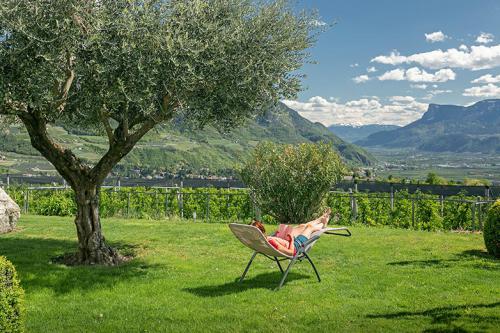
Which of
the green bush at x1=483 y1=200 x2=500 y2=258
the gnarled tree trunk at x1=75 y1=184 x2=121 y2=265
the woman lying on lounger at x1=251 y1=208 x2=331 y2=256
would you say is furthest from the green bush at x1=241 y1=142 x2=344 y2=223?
the gnarled tree trunk at x1=75 y1=184 x2=121 y2=265

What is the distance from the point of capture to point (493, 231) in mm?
11047

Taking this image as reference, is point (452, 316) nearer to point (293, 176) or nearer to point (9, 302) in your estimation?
point (9, 302)

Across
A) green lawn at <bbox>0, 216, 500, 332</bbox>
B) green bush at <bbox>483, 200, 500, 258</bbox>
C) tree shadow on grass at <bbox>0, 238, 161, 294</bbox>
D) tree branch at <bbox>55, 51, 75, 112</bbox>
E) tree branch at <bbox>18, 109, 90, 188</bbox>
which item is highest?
tree branch at <bbox>55, 51, 75, 112</bbox>

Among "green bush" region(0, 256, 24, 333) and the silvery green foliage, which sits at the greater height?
the silvery green foliage

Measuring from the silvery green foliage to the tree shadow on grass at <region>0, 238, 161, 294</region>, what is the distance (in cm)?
298

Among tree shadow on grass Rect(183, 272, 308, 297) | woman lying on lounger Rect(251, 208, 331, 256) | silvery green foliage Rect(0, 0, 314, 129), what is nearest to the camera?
silvery green foliage Rect(0, 0, 314, 129)

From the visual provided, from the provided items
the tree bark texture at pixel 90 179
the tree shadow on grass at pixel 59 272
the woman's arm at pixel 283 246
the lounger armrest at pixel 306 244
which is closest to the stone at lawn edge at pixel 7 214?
the tree shadow on grass at pixel 59 272

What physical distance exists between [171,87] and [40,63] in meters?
2.11

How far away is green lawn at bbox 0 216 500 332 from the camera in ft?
21.0

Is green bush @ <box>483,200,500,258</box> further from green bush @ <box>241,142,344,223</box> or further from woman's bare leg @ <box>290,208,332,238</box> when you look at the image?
green bush @ <box>241,142,344,223</box>

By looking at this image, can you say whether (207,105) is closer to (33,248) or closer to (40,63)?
(40,63)

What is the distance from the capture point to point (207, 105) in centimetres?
873

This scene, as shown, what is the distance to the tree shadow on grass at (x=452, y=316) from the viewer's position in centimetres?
615

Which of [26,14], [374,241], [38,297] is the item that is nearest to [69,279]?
[38,297]
